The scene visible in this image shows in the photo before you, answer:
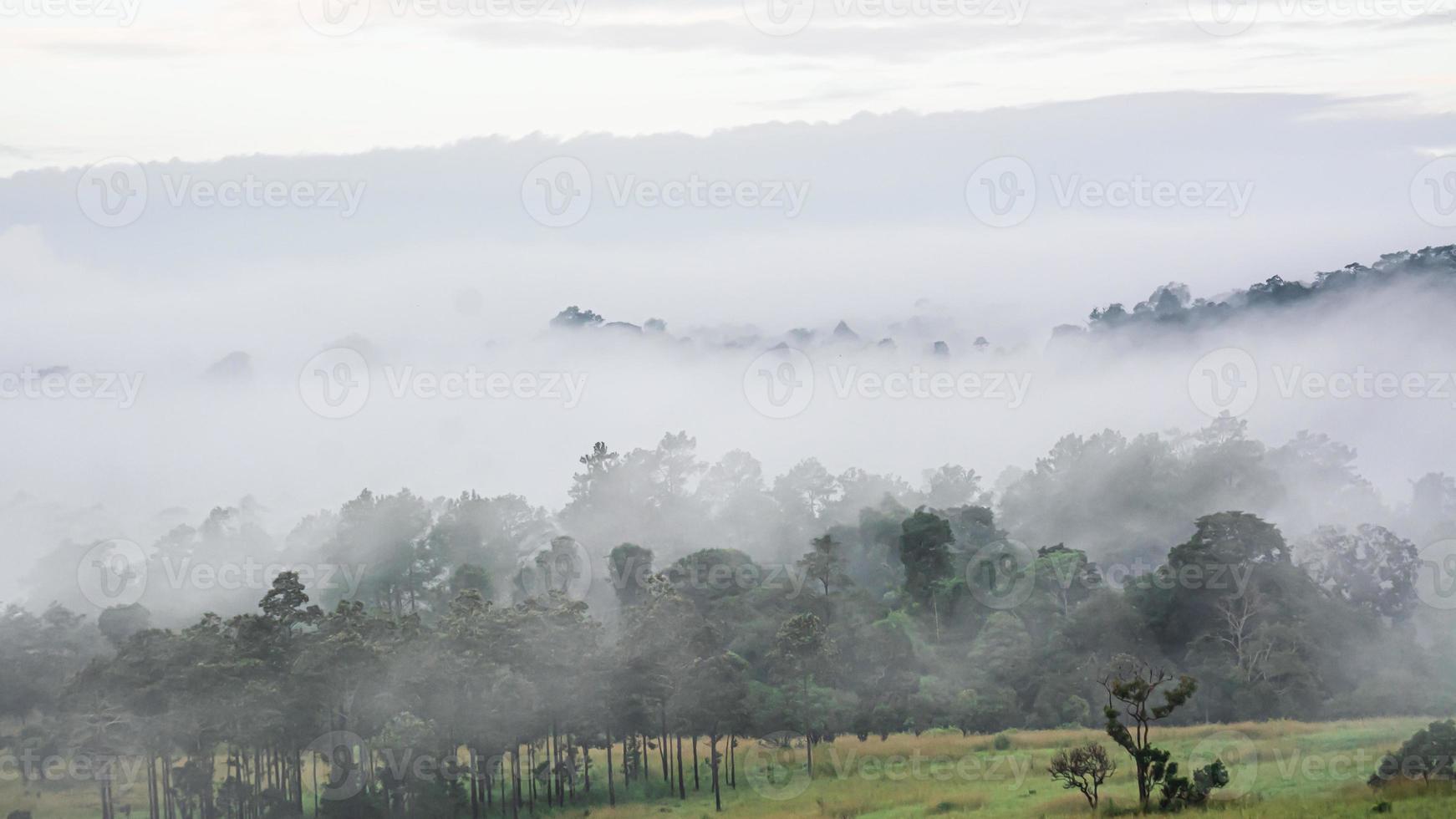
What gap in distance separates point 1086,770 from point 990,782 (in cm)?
1047

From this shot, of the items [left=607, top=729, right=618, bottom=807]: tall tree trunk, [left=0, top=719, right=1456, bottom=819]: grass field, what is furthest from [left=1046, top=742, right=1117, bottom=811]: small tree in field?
[left=607, top=729, right=618, bottom=807]: tall tree trunk

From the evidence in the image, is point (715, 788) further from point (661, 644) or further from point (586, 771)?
point (661, 644)

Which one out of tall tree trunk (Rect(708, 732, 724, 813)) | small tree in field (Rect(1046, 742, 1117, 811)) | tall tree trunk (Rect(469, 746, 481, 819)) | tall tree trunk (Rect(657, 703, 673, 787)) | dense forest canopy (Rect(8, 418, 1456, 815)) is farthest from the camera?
tall tree trunk (Rect(657, 703, 673, 787))

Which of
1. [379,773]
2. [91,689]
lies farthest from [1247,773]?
[91,689]

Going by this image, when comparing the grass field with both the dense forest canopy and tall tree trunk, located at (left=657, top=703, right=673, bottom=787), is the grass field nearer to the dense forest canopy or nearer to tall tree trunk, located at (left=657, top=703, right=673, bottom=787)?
tall tree trunk, located at (left=657, top=703, right=673, bottom=787)

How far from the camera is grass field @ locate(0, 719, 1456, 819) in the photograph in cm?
6325

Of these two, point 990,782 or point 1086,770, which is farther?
point 990,782

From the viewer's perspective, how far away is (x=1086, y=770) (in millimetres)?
64938

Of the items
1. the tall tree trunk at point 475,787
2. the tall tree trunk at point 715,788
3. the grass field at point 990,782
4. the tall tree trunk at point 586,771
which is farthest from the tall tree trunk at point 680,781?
the tall tree trunk at point 475,787

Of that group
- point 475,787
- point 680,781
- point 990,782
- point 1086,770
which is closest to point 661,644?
point 680,781

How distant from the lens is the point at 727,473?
598ft

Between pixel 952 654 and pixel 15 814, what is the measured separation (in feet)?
187

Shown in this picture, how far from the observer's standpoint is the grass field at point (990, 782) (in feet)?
208

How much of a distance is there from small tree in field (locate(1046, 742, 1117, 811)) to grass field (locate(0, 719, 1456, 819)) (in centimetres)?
69
